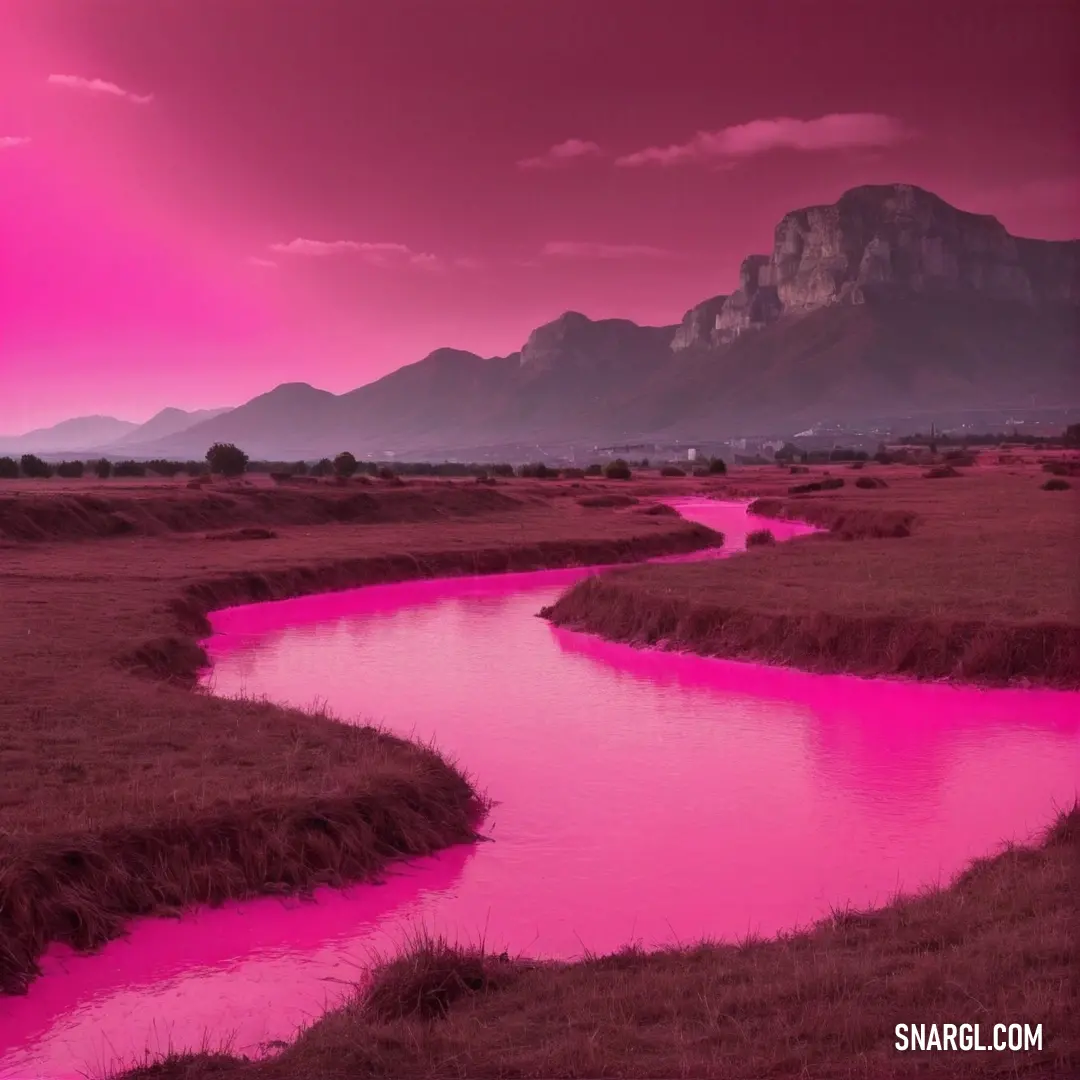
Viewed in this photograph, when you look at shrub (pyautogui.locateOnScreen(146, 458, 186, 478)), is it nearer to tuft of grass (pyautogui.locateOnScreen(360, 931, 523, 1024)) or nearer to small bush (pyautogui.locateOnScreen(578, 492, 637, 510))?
small bush (pyautogui.locateOnScreen(578, 492, 637, 510))

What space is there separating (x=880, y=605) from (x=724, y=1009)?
855 inches

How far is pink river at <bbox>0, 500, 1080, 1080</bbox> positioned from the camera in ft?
36.7

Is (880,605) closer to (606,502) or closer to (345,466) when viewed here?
(606,502)

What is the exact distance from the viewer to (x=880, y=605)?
29016 millimetres

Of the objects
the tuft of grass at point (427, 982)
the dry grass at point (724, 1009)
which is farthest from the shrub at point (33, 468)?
the dry grass at point (724, 1009)

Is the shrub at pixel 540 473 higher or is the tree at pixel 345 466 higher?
the tree at pixel 345 466

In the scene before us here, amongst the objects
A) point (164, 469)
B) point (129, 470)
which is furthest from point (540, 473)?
point (129, 470)

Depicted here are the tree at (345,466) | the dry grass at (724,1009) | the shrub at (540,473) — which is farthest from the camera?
the shrub at (540,473)

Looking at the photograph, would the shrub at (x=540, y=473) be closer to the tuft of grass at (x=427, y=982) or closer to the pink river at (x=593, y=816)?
the pink river at (x=593, y=816)

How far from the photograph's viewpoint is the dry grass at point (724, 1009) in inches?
291

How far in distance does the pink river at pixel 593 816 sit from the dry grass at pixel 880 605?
1.08 metres

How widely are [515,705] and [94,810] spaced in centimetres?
1195

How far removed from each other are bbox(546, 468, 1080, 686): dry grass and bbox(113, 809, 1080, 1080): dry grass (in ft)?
50.8

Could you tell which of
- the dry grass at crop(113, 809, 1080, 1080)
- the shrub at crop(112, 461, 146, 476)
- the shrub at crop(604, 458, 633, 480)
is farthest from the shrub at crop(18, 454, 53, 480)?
the dry grass at crop(113, 809, 1080, 1080)
